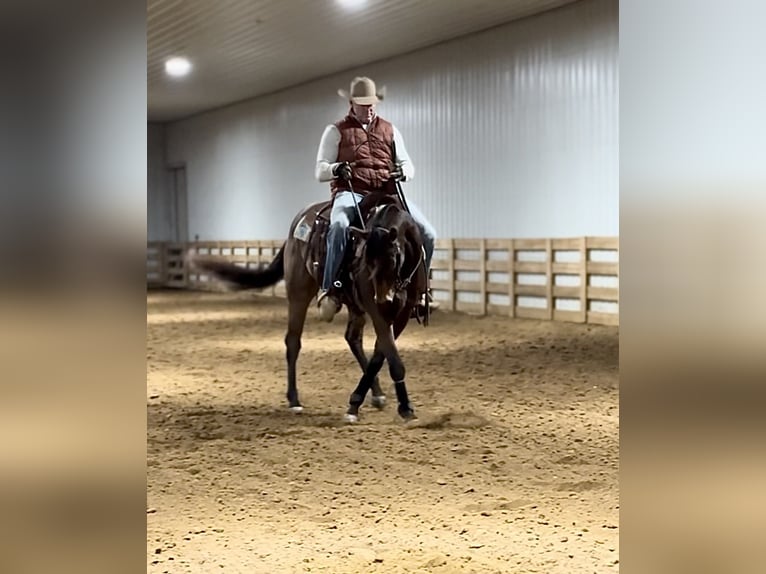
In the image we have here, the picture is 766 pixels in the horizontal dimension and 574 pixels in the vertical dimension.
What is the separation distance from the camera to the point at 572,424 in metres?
5.36

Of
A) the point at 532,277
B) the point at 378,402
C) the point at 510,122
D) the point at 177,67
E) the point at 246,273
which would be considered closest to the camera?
the point at 378,402

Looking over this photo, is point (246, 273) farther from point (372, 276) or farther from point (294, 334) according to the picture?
point (372, 276)

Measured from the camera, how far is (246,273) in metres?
6.62

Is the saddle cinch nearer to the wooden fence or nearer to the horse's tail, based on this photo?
the horse's tail

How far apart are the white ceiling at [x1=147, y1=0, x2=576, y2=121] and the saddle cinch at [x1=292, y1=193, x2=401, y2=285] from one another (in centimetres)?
652

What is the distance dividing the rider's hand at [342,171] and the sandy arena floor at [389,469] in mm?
1497

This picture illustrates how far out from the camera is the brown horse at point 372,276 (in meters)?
5.16

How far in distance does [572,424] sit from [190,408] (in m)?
2.53

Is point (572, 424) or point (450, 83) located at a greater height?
point (450, 83)

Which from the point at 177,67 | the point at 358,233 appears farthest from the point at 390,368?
the point at 177,67

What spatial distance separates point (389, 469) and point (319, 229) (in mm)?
1928
